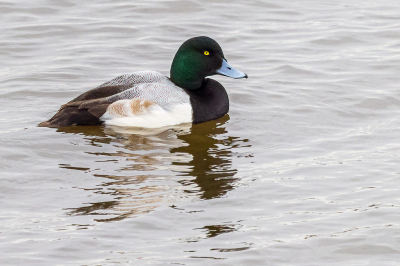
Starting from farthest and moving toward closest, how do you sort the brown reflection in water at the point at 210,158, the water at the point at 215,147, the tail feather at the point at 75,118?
1. the tail feather at the point at 75,118
2. the brown reflection in water at the point at 210,158
3. the water at the point at 215,147

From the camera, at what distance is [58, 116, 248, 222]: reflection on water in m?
5.92

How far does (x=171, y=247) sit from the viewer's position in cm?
507

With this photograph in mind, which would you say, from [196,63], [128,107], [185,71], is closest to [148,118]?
[128,107]

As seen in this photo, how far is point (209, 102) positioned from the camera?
28.2 ft

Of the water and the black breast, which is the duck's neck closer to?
the black breast

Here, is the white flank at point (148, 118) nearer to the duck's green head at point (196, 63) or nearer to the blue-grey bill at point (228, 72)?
the duck's green head at point (196, 63)

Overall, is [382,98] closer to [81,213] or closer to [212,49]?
[212,49]

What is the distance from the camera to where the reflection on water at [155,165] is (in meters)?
5.92

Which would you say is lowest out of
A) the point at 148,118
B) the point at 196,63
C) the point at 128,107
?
the point at 148,118

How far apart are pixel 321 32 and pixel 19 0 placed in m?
5.89

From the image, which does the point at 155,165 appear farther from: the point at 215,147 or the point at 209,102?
the point at 209,102

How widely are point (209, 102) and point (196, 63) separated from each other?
56 centimetres

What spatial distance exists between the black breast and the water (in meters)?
0.13

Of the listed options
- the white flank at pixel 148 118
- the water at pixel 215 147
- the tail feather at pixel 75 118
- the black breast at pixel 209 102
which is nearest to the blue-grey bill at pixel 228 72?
the black breast at pixel 209 102
